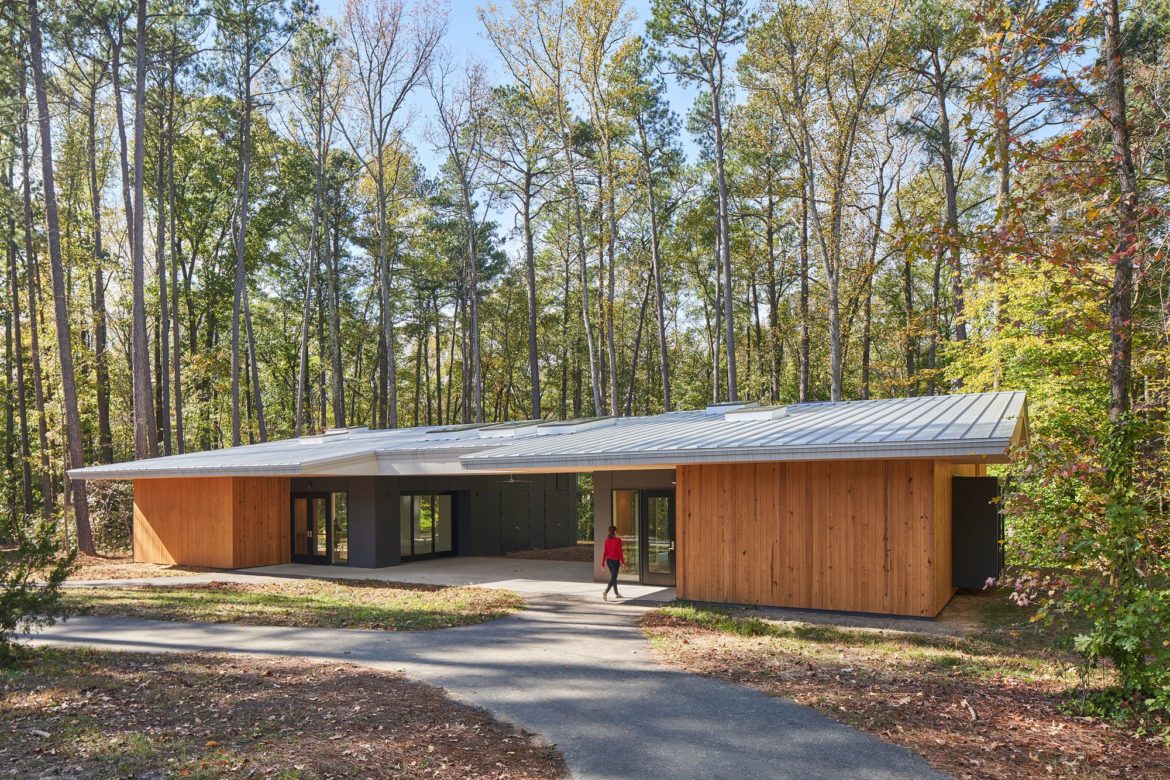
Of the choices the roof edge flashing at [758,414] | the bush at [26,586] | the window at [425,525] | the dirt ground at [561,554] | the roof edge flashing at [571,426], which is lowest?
the dirt ground at [561,554]

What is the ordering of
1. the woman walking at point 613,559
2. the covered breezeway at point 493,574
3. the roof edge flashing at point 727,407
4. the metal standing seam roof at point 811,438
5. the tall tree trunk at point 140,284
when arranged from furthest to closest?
the tall tree trunk at point 140,284 < the roof edge flashing at point 727,407 < the covered breezeway at point 493,574 < the woman walking at point 613,559 < the metal standing seam roof at point 811,438

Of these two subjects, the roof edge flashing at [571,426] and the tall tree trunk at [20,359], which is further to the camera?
the tall tree trunk at [20,359]


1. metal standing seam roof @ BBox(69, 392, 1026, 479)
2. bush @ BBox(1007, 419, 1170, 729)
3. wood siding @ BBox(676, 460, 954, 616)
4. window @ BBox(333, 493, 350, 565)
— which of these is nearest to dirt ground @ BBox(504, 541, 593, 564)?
metal standing seam roof @ BBox(69, 392, 1026, 479)

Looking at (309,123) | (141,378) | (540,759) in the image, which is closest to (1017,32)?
(540,759)

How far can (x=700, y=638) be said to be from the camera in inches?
360

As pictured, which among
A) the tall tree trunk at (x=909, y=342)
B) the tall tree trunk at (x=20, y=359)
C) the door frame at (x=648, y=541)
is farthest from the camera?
the tall tree trunk at (x=909, y=342)

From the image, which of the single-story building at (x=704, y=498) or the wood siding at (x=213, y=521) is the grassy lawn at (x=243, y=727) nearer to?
the single-story building at (x=704, y=498)

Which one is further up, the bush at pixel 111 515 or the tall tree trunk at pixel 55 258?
the tall tree trunk at pixel 55 258

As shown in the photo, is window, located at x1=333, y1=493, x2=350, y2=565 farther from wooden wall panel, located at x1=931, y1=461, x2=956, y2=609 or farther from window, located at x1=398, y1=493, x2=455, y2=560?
wooden wall panel, located at x1=931, y1=461, x2=956, y2=609

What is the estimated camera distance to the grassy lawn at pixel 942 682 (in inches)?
202

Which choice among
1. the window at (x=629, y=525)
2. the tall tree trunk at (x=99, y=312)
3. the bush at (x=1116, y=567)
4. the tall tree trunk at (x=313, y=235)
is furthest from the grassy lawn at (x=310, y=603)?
the tall tree trunk at (x=313, y=235)

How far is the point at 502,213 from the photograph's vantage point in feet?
101

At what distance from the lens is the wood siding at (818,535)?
398 inches

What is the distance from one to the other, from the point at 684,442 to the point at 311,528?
11.0 meters
